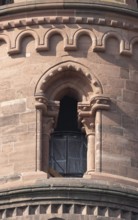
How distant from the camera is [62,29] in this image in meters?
95.3

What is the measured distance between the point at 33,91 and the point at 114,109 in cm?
208

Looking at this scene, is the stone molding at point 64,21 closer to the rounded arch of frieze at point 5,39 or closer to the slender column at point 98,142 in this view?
the rounded arch of frieze at point 5,39

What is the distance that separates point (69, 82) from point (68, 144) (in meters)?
1.66

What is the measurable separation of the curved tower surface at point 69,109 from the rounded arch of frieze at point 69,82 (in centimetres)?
3

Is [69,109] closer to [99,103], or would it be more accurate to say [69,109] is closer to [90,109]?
[90,109]

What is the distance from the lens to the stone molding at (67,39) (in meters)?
95.1

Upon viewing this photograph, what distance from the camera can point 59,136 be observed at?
95.3m

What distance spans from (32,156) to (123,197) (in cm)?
261

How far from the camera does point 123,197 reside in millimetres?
92938

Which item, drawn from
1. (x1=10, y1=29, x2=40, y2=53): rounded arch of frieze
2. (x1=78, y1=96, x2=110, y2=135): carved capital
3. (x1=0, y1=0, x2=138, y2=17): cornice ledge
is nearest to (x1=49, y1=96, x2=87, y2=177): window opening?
(x1=78, y1=96, x2=110, y2=135): carved capital

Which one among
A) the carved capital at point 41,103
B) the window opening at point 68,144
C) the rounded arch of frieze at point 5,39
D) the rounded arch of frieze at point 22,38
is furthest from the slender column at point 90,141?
the rounded arch of frieze at point 5,39

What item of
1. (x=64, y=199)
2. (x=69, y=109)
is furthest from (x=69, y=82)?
(x=64, y=199)

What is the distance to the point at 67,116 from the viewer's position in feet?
313

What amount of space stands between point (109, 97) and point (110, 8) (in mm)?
2370
